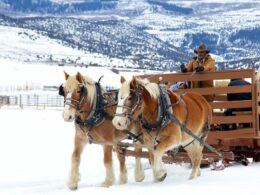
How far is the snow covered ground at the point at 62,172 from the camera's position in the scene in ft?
30.5

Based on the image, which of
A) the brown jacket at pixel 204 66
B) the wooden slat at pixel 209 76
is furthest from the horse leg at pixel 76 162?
the brown jacket at pixel 204 66

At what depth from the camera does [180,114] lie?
1032cm

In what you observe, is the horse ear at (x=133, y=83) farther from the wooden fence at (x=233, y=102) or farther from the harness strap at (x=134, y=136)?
the wooden fence at (x=233, y=102)

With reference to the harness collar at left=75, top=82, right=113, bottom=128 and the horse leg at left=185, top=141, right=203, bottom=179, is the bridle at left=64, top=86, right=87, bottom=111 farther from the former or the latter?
the horse leg at left=185, top=141, right=203, bottom=179

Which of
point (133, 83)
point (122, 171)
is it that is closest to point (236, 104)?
point (122, 171)

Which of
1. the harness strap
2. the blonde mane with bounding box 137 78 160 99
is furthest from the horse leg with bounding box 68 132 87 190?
the blonde mane with bounding box 137 78 160 99

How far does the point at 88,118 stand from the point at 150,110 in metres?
1.03

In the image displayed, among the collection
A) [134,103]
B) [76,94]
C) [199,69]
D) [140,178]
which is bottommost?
[140,178]

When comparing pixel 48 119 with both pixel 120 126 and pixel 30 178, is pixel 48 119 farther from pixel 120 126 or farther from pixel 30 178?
pixel 120 126

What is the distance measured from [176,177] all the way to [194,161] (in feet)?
1.38

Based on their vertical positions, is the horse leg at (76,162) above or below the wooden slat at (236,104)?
below

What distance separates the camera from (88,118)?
1008 centimetres

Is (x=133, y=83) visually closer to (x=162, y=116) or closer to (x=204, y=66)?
(x=162, y=116)

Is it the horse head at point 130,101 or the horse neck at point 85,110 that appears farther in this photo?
the horse neck at point 85,110
